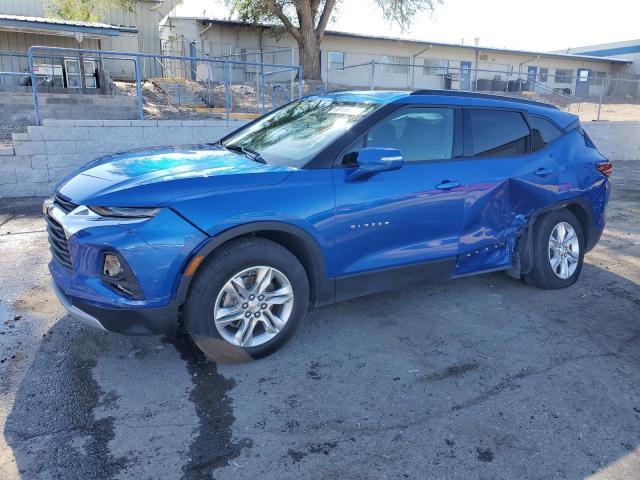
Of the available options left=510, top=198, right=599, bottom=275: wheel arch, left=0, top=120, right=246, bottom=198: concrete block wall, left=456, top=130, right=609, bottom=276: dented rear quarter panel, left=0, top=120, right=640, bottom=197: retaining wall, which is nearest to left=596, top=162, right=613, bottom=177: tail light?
left=456, top=130, right=609, bottom=276: dented rear quarter panel

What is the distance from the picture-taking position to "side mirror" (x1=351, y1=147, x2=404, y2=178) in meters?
3.51

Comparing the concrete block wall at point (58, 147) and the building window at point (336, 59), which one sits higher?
the building window at point (336, 59)

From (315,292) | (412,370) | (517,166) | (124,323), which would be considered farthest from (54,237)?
(517,166)

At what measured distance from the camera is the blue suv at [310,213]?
302cm

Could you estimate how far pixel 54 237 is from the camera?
11.1 feet

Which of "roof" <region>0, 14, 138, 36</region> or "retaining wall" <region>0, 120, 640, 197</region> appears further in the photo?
"roof" <region>0, 14, 138, 36</region>

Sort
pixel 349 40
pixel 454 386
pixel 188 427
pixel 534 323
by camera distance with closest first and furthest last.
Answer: pixel 188 427
pixel 454 386
pixel 534 323
pixel 349 40

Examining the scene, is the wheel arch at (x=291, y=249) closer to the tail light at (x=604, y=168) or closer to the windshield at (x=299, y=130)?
the windshield at (x=299, y=130)

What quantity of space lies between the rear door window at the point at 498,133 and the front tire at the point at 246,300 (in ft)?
6.50

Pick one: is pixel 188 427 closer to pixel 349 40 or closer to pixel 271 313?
pixel 271 313

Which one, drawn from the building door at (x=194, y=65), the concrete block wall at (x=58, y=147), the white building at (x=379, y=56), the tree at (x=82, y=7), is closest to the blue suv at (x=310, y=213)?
the concrete block wall at (x=58, y=147)

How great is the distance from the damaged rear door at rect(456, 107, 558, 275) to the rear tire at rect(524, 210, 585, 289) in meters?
0.26

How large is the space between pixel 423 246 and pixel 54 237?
260 cm

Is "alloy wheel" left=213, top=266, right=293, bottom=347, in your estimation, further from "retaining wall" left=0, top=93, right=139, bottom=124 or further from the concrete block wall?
"retaining wall" left=0, top=93, right=139, bottom=124
